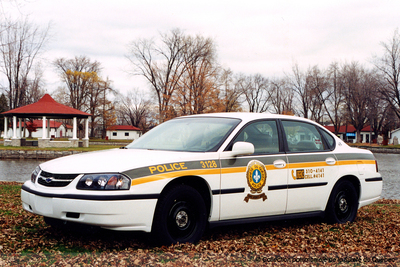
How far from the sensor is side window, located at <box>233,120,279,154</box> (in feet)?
18.1

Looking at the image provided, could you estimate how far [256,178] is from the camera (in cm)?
531

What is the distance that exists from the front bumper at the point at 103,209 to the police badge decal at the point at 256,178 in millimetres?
1353

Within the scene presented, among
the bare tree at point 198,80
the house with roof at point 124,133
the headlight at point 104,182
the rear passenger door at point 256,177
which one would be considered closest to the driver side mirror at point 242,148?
the rear passenger door at point 256,177

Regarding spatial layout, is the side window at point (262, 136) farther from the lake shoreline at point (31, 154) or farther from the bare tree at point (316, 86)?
the bare tree at point (316, 86)

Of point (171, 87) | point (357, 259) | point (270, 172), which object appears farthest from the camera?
point (171, 87)

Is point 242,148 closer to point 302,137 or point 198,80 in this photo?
point 302,137

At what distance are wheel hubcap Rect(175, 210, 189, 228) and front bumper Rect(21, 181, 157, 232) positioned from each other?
351 mm

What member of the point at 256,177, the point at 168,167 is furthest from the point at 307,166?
the point at 168,167

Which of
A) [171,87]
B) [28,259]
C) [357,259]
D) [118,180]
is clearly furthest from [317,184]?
[171,87]

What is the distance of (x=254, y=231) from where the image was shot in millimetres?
5789

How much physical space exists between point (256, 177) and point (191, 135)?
1.01 metres

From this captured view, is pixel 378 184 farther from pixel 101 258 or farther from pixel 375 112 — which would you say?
pixel 375 112

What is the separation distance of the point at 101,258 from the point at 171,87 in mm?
54245

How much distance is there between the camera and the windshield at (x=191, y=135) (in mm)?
5266
